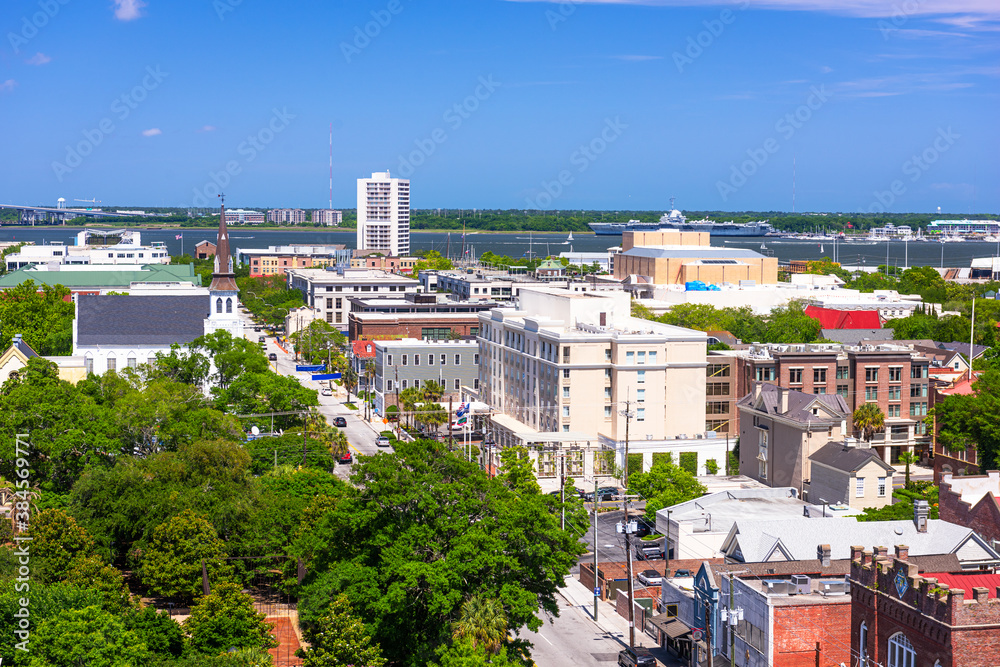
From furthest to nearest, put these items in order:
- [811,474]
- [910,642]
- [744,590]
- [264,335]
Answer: [264,335], [811,474], [744,590], [910,642]

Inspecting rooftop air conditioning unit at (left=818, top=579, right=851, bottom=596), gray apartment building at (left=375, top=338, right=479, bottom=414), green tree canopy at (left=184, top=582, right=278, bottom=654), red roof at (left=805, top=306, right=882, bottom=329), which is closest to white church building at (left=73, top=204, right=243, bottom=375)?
gray apartment building at (left=375, top=338, right=479, bottom=414)

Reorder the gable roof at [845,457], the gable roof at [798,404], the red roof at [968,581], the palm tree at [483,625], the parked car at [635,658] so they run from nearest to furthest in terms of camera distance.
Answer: the red roof at [968,581] < the palm tree at [483,625] < the parked car at [635,658] < the gable roof at [845,457] < the gable roof at [798,404]

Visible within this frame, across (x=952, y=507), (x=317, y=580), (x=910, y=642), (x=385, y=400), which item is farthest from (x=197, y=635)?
(x=385, y=400)

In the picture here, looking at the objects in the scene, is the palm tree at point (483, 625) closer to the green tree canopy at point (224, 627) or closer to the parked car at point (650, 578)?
the green tree canopy at point (224, 627)

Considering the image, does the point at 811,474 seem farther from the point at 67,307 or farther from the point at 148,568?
the point at 67,307

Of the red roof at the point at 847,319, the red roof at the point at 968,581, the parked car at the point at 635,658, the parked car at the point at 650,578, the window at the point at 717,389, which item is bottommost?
the parked car at the point at 635,658

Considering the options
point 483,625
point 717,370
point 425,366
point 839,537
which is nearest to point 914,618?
point 483,625

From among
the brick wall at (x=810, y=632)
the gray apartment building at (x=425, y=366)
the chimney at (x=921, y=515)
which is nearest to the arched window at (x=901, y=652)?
the brick wall at (x=810, y=632)
